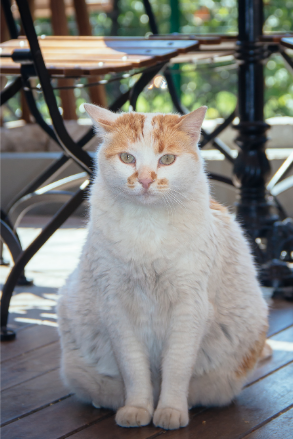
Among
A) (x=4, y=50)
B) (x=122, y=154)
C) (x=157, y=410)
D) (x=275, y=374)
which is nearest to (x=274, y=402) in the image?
(x=275, y=374)

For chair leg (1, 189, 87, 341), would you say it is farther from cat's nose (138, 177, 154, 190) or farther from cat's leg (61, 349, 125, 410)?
cat's nose (138, 177, 154, 190)

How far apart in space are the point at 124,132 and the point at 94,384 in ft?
2.02

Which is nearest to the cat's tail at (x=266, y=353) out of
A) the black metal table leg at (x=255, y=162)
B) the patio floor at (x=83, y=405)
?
the patio floor at (x=83, y=405)

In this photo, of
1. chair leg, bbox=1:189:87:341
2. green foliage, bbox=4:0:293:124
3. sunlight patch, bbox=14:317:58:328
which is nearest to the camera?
chair leg, bbox=1:189:87:341

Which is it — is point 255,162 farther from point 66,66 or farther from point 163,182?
point 163,182

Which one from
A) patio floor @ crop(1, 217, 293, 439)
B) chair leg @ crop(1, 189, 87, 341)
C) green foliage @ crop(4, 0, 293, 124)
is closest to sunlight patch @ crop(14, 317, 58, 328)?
patio floor @ crop(1, 217, 293, 439)

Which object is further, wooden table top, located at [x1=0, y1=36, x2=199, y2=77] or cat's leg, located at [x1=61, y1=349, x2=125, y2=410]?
wooden table top, located at [x1=0, y1=36, x2=199, y2=77]

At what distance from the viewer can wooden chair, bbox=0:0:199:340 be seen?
1.67 meters

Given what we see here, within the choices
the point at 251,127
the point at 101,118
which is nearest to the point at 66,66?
the point at 101,118

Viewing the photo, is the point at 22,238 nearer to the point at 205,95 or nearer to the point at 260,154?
the point at 260,154

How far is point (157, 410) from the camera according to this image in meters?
1.29

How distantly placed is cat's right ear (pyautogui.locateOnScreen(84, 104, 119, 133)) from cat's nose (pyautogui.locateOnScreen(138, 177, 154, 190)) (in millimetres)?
176

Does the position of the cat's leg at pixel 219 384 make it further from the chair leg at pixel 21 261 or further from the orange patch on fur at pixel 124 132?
the chair leg at pixel 21 261

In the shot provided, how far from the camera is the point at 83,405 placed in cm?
144
